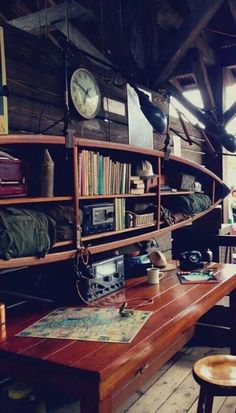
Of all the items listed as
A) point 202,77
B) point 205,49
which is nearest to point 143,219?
point 202,77

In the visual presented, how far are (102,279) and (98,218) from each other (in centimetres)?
36

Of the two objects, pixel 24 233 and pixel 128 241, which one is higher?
pixel 24 233

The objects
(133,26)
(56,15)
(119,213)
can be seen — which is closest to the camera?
(119,213)

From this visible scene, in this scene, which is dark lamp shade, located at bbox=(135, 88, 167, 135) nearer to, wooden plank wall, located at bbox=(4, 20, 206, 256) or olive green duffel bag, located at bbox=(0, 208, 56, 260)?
wooden plank wall, located at bbox=(4, 20, 206, 256)

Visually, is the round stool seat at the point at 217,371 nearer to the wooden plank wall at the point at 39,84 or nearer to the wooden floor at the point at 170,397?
the wooden floor at the point at 170,397

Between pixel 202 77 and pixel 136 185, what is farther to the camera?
pixel 202 77

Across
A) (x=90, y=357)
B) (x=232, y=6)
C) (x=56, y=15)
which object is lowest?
(x=90, y=357)

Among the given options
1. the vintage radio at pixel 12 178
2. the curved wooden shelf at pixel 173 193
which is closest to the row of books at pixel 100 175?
the vintage radio at pixel 12 178

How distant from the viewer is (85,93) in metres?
2.71

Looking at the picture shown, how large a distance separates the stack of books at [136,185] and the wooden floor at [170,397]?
1423mm

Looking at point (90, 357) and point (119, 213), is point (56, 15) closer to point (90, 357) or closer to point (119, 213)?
point (119, 213)

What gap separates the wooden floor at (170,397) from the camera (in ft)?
8.61

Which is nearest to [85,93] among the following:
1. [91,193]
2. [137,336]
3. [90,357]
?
[91,193]

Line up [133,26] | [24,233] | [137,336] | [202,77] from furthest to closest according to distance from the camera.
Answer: [202,77] < [133,26] < [24,233] < [137,336]
